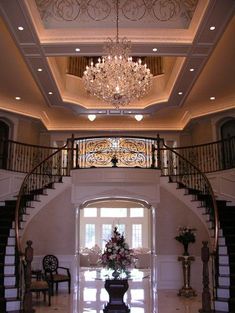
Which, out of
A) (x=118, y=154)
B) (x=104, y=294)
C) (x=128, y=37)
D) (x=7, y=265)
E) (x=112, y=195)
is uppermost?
(x=128, y=37)

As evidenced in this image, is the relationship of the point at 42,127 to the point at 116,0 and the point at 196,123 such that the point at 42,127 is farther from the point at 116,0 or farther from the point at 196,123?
the point at 116,0

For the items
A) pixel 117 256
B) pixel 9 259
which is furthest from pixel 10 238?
pixel 117 256

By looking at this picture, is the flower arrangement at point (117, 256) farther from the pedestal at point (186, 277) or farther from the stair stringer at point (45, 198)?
the stair stringer at point (45, 198)

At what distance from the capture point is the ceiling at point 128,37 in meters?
7.09

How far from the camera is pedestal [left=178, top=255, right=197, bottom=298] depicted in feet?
28.3

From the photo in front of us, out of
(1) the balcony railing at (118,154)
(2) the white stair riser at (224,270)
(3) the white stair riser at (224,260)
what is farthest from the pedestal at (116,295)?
(1) the balcony railing at (118,154)

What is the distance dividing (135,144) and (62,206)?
273cm

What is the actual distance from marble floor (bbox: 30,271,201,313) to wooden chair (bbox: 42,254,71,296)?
34cm

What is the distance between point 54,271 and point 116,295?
3071mm

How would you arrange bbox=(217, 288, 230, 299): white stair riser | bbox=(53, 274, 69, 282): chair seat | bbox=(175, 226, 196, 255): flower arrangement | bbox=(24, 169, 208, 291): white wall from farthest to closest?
bbox=(24, 169, 208, 291): white wall → bbox=(175, 226, 196, 255): flower arrangement → bbox=(53, 274, 69, 282): chair seat → bbox=(217, 288, 230, 299): white stair riser

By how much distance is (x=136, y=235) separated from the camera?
19.2 m

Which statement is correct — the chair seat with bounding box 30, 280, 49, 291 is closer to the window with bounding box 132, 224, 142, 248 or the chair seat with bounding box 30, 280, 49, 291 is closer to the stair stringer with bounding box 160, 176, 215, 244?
the stair stringer with bounding box 160, 176, 215, 244

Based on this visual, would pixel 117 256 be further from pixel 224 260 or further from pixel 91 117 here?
pixel 91 117

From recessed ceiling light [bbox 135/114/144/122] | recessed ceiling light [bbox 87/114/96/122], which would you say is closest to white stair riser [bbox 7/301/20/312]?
recessed ceiling light [bbox 87/114/96/122]
